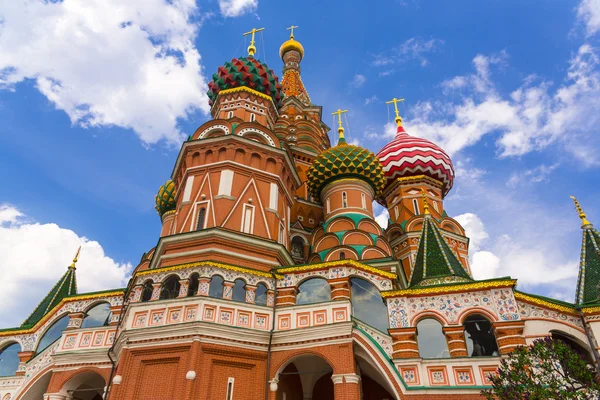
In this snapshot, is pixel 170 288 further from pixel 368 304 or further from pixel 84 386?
pixel 368 304

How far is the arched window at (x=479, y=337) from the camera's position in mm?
10406

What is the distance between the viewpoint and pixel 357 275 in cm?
1257

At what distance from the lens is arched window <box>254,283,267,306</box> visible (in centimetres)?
1235

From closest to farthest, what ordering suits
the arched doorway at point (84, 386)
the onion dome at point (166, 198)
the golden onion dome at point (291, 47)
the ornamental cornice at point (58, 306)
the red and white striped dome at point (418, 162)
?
the arched doorway at point (84, 386) → the ornamental cornice at point (58, 306) → the onion dome at point (166, 198) → the red and white striped dome at point (418, 162) → the golden onion dome at point (291, 47)

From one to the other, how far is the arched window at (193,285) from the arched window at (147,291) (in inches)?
A: 46.2

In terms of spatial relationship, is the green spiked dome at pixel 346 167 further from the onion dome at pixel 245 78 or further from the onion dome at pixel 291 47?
the onion dome at pixel 291 47

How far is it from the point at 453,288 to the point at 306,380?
195 inches

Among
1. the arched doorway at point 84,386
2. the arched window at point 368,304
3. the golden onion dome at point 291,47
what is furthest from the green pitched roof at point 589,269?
the golden onion dome at point 291,47

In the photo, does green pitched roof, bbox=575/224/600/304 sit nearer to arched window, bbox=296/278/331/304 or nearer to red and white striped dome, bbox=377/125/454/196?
arched window, bbox=296/278/331/304

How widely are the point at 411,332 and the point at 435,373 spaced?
1.03 meters

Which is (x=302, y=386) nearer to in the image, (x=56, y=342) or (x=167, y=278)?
(x=167, y=278)

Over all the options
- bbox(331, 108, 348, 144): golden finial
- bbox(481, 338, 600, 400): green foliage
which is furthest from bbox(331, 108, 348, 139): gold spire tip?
bbox(481, 338, 600, 400): green foliage

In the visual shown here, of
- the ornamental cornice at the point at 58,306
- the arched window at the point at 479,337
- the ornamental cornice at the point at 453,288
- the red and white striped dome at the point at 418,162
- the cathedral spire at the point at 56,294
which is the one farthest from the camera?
the red and white striped dome at the point at 418,162

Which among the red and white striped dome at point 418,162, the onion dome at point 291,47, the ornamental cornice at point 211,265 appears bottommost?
the ornamental cornice at point 211,265
